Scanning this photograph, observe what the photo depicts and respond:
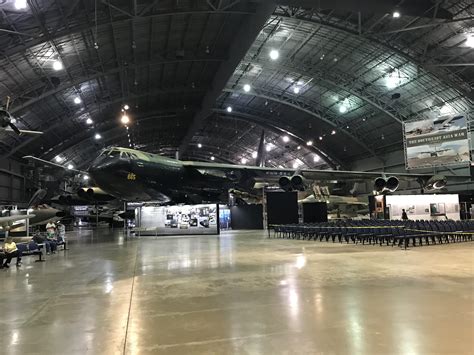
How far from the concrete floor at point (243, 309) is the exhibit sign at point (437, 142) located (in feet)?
56.7

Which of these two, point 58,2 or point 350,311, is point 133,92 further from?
point 350,311

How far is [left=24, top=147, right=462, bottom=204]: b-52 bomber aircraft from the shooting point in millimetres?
18891

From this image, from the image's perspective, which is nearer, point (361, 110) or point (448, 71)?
point (448, 71)

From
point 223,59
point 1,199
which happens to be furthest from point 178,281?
point 1,199

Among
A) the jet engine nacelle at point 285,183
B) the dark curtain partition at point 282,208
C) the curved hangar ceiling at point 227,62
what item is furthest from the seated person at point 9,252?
the dark curtain partition at point 282,208

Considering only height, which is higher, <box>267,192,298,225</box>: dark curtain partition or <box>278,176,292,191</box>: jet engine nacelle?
<box>278,176,292,191</box>: jet engine nacelle

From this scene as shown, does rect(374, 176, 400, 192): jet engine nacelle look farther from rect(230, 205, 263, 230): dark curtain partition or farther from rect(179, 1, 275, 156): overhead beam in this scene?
rect(230, 205, 263, 230): dark curtain partition

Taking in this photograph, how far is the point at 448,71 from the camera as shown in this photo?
31.6 meters

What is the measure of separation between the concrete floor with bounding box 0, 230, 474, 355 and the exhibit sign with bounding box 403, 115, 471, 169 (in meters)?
17.3

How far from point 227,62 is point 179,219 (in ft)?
42.2

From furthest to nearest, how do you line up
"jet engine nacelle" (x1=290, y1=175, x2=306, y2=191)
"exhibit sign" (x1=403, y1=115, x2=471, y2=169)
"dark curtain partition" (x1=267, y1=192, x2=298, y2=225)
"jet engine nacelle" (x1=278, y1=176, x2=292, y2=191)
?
"dark curtain partition" (x1=267, y1=192, x2=298, y2=225), "exhibit sign" (x1=403, y1=115, x2=471, y2=169), "jet engine nacelle" (x1=278, y1=176, x2=292, y2=191), "jet engine nacelle" (x1=290, y1=175, x2=306, y2=191)

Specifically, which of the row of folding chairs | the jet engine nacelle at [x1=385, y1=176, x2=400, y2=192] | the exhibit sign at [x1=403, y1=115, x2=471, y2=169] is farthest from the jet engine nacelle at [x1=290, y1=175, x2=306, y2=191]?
the exhibit sign at [x1=403, y1=115, x2=471, y2=169]

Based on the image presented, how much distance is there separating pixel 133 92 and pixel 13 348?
33509 millimetres

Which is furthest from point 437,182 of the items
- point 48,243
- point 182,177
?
point 48,243
